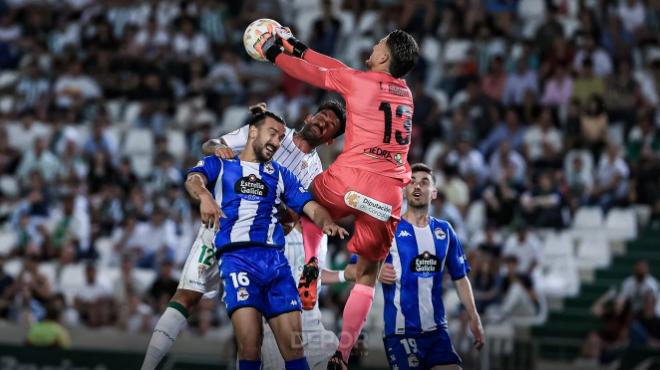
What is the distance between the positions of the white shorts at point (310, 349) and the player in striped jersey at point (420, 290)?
2.22ft

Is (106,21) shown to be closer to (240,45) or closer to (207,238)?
(240,45)

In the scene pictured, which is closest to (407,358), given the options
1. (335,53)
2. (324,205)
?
(324,205)

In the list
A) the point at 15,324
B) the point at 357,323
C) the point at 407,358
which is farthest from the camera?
the point at 15,324

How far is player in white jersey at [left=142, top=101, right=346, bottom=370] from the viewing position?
11172 millimetres

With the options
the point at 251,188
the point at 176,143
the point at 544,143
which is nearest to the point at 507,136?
the point at 544,143

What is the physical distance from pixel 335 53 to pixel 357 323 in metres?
13.0

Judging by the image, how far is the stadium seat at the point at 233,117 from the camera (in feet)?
74.8

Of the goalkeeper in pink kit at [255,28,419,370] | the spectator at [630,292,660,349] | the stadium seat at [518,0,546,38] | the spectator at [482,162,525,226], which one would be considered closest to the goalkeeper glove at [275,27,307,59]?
the goalkeeper in pink kit at [255,28,419,370]

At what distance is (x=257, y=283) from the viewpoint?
10.5 metres

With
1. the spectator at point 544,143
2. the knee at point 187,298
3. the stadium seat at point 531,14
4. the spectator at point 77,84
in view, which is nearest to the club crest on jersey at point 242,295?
the knee at point 187,298

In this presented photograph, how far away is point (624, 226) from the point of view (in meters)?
20.3

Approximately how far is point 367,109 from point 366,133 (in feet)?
0.69

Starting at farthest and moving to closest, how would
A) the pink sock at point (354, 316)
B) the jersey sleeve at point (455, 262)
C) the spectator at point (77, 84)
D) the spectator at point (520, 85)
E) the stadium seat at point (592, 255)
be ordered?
1. the spectator at point (77, 84)
2. the spectator at point (520, 85)
3. the stadium seat at point (592, 255)
4. the jersey sleeve at point (455, 262)
5. the pink sock at point (354, 316)

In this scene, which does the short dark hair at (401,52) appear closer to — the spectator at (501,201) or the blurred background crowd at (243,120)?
the blurred background crowd at (243,120)
